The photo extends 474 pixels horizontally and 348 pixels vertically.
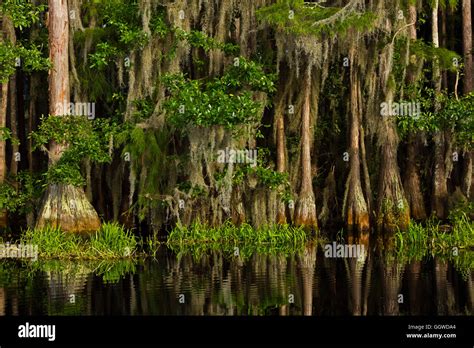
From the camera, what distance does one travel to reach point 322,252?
1897 cm

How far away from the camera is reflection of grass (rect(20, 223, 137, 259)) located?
17812 millimetres

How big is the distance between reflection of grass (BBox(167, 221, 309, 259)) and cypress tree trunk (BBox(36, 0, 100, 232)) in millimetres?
2206

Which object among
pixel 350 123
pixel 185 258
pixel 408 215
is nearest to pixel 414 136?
pixel 350 123

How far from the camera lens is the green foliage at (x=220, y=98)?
20.4 metres

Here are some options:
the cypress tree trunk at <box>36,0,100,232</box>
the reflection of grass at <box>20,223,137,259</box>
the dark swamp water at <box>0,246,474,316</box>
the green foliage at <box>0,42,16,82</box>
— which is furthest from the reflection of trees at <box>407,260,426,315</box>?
the green foliage at <box>0,42,16,82</box>

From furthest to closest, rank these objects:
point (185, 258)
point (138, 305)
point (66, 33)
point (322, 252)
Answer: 1. point (66, 33)
2. point (322, 252)
3. point (185, 258)
4. point (138, 305)

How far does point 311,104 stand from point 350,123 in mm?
1070

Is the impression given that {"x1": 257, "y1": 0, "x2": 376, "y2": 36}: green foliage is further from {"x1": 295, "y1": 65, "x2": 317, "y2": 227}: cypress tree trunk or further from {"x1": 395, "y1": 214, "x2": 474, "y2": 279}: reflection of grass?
{"x1": 395, "y1": 214, "x2": 474, "y2": 279}: reflection of grass

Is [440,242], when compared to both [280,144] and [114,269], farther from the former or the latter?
[114,269]

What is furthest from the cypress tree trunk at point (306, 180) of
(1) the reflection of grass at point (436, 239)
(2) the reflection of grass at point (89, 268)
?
(2) the reflection of grass at point (89, 268)

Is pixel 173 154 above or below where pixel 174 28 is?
below

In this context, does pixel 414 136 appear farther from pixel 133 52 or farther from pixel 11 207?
pixel 11 207

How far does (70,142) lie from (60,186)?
1.14 meters

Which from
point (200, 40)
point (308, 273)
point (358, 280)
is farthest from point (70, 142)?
point (358, 280)
